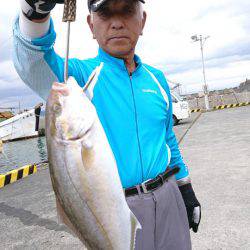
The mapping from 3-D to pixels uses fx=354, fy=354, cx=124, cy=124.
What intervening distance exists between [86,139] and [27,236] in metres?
3.86

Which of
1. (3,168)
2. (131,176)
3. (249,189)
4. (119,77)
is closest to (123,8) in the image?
(119,77)

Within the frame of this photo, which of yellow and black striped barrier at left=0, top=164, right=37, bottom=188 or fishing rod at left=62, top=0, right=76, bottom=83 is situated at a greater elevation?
fishing rod at left=62, top=0, right=76, bottom=83

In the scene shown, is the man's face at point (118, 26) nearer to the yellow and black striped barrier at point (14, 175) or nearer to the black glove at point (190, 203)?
the black glove at point (190, 203)

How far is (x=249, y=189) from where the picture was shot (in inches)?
228

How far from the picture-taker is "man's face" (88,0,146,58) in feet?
7.00

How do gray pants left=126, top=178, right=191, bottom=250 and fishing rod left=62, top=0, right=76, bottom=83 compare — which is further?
gray pants left=126, top=178, right=191, bottom=250

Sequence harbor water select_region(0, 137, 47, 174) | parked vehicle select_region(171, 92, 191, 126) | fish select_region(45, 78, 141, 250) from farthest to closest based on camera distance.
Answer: parked vehicle select_region(171, 92, 191, 126) < harbor water select_region(0, 137, 47, 174) < fish select_region(45, 78, 141, 250)

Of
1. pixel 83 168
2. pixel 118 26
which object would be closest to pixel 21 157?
pixel 118 26

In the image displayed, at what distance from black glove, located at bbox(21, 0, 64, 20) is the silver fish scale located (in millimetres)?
45

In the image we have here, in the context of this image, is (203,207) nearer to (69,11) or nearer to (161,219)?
(161,219)

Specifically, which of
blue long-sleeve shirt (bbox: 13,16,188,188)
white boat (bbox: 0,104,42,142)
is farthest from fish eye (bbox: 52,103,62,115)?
white boat (bbox: 0,104,42,142)

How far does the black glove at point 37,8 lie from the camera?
1.71 metres

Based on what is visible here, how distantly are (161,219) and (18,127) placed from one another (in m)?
29.4

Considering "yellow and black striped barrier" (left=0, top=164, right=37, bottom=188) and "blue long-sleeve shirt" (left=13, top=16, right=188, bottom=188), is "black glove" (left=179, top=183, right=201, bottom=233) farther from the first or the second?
"yellow and black striped barrier" (left=0, top=164, right=37, bottom=188)
